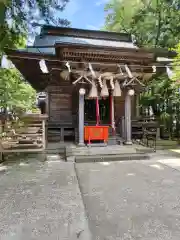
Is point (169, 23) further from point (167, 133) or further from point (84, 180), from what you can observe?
point (84, 180)

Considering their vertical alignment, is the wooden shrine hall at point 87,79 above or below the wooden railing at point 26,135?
above

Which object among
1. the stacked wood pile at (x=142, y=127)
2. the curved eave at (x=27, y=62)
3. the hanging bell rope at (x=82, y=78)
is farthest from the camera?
the stacked wood pile at (x=142, y=127)

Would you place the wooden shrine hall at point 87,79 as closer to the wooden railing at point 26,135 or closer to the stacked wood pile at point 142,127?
the stacked wood pile at point 142,127

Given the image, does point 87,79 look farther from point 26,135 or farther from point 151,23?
point 151,23

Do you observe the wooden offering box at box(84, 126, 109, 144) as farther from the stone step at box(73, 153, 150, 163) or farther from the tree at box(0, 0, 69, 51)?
the tree at box(0, 0, 69, 51)

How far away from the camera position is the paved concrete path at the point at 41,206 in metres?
2.28

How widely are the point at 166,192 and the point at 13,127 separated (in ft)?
17.4

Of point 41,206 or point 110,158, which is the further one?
point 110,158

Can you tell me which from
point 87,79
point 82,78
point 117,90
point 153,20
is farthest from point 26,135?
point 153,20

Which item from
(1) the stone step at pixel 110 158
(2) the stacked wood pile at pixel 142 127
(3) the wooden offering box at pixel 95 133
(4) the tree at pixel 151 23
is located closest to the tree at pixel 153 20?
(4) the tree at pixel 151 23

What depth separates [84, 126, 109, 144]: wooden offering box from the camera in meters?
7.66

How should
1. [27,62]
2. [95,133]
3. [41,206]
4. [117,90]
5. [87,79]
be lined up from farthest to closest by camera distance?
[27,62]
[117,90]
[95,133]
[87,79]
[41,206]

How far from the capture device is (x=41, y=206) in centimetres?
298

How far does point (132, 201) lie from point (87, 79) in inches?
208
